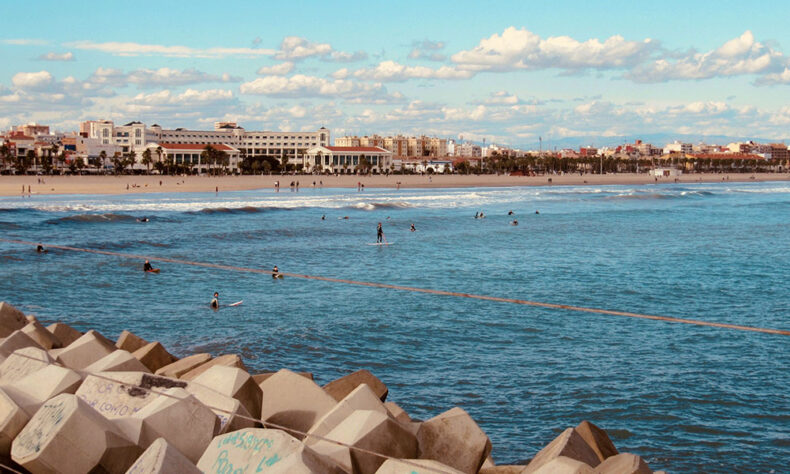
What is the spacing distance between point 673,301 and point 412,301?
282 inches

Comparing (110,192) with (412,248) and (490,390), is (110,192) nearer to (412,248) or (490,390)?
(412,248)

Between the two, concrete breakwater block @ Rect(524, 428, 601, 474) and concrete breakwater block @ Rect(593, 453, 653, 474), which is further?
concrete breakwater block @ Rect(524, 428, 601, 474)

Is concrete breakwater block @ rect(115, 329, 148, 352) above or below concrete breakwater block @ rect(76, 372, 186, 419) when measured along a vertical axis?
below

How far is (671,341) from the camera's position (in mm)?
16578

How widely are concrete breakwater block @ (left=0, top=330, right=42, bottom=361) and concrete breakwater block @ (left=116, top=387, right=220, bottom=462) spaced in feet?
12.8

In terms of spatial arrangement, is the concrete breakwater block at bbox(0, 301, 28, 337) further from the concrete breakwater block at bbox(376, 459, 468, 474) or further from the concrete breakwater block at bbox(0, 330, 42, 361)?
the concrete breakwater block at bbox(376, 459, 468, 474)

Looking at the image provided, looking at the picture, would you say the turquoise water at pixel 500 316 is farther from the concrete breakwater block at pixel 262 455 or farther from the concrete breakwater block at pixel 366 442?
the concrete breakwater block at pixel 262 455

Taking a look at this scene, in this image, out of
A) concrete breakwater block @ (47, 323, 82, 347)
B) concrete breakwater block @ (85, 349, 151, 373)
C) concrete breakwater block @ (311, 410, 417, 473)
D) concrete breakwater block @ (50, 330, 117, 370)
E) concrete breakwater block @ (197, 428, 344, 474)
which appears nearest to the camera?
concrete breakwater block @ (197, 428, 344, 474)

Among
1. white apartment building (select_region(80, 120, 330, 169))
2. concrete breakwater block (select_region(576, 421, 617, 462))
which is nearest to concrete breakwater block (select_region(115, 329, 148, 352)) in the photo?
concrete breakwater block (select_region(576, 421, 617, 462))

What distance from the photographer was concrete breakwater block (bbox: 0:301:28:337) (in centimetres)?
1255

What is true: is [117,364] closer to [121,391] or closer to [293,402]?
→ [121,391]

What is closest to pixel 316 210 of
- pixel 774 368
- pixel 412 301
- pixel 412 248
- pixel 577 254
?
pixel 412 248

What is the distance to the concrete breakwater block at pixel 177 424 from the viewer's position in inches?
266

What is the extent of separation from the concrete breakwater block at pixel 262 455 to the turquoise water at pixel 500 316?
462cm
